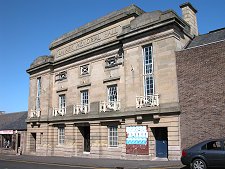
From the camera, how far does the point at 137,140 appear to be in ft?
62.1

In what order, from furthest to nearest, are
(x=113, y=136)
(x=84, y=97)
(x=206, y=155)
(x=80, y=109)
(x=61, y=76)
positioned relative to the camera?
(x=61, y=76) < (x=84, y=97) < (x=80, y=109) < (x=113, y=136) < (x=206, y=155)

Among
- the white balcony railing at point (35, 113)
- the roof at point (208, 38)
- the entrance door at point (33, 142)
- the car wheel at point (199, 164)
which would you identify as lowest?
the entrance door at point (33, 142)

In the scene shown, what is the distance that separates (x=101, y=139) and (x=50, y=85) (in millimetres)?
9301

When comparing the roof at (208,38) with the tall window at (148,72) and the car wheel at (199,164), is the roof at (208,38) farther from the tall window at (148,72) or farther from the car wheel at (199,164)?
the car wheel at (199,164)

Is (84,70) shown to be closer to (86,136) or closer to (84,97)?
(84,97)

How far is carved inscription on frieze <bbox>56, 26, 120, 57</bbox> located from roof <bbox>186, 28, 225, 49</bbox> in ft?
20.8

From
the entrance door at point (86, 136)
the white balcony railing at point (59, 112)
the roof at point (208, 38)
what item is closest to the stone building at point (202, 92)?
the roof at point (208, 38)

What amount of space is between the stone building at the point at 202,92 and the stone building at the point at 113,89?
1.77 feet

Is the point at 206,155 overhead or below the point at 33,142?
overhead

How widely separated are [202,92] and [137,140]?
5754 mm

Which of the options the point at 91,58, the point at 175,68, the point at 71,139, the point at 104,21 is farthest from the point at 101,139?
the point at 104,21

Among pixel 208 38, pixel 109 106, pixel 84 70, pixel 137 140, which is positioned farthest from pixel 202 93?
pixel 84 70

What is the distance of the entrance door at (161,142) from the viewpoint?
712 inches

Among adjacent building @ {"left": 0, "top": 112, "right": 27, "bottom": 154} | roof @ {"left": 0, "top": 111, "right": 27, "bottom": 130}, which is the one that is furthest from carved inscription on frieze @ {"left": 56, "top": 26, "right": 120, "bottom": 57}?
roof @ {"left": 0, "top": 111, "right": 27, "bottom": 130}
